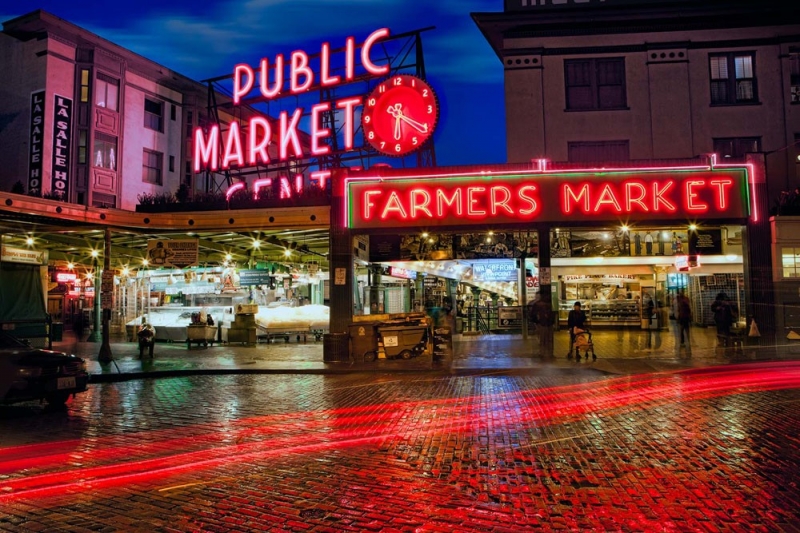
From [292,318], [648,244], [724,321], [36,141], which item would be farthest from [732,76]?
[36,141]

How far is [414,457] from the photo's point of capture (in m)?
6.90

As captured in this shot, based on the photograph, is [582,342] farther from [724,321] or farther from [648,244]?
[648,244]

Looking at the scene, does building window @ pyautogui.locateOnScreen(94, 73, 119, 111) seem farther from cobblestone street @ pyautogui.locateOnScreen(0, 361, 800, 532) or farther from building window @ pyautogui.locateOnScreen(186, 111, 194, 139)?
cobblestone street @ pyautogui.locateOnScreen(0, 361, 800, 532)

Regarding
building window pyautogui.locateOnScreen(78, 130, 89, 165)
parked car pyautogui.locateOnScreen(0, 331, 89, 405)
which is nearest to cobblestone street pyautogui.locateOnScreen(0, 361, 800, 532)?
parked car pyautogui.locateOnScreen(0, 331, 89, 405)

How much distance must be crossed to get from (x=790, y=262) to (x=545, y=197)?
775 cm

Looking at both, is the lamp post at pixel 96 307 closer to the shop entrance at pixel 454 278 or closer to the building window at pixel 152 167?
the building window at pixel 152 167

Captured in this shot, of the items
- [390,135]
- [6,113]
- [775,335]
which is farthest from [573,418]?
[6,113]

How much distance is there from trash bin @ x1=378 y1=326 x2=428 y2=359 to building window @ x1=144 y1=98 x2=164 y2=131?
2596cm

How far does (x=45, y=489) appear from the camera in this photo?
5.94 metres

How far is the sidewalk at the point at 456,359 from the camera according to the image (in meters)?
15.3

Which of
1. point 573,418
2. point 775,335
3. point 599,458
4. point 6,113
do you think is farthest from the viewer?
point 6,113

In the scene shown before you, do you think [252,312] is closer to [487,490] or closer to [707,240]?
[707,240]

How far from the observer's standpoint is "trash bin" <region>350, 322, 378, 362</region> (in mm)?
17359

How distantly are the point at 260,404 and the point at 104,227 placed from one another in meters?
11.4
